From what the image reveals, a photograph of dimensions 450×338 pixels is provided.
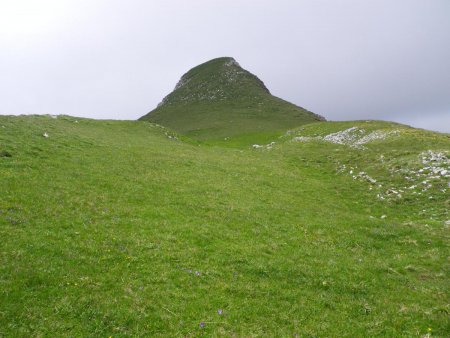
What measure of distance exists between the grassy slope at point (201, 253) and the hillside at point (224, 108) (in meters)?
50.6

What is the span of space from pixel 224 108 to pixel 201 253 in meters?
99.8

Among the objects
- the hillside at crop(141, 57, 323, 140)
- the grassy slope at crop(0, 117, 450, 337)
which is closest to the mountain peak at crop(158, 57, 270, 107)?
the hillside at crop(141, 57, 323, 140)

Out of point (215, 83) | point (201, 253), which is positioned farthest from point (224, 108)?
point (201, 253)

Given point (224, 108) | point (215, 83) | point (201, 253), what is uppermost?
point (215, 83)

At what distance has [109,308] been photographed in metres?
12.9

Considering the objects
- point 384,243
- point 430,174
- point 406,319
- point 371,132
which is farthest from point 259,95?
point 406,319

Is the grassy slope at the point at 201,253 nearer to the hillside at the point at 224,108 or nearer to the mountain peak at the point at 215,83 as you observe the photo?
the hillside at the point at 224,108

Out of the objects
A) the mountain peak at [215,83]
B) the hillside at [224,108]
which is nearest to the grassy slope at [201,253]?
the hillside at [224,108]

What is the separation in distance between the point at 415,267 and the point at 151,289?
13134 mm

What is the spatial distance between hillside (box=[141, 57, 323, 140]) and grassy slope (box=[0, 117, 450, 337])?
50.6 m

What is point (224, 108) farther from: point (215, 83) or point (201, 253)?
point (201, 253)

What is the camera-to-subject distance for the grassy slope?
13.1 m

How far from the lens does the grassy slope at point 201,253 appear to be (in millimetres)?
13117

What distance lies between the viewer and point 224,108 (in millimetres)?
114750
